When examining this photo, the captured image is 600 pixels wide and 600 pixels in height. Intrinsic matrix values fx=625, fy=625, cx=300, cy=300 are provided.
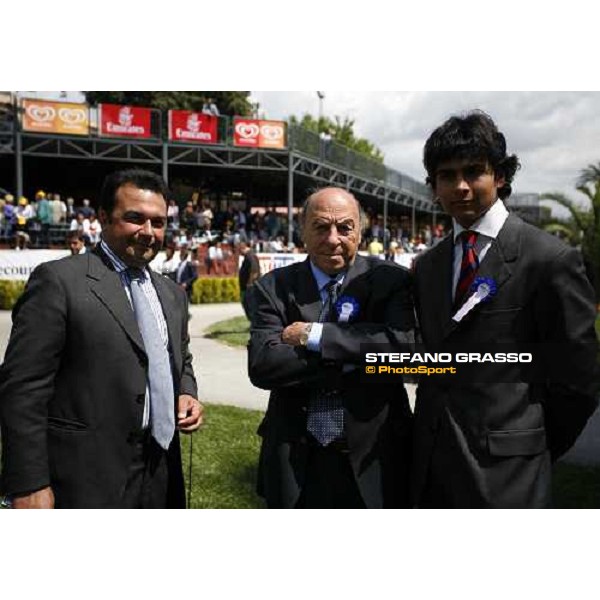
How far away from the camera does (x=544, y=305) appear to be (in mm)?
2072

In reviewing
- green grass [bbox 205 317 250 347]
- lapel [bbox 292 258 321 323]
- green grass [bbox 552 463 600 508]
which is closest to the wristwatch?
lapel [bbox 292 258 321 323]

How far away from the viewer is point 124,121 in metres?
20.2

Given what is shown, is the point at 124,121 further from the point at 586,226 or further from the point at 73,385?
the point at 73,385

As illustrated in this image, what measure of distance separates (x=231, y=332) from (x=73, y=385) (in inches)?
380

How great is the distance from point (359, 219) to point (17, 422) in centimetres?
144

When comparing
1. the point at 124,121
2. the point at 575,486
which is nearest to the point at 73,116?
the point at 124,121

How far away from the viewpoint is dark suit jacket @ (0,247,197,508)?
2.20 m

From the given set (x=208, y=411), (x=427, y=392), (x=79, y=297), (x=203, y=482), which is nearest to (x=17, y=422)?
(x=79, y=297)

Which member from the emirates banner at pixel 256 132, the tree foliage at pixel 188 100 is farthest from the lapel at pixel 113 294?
the tree foliage at pixel 188 100

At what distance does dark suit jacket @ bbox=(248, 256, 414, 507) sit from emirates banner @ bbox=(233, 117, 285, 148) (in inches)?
811

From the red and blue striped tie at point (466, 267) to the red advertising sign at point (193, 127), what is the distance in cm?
1997

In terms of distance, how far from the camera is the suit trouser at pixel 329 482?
2.33 m

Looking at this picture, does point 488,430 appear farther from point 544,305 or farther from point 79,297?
point 79,297

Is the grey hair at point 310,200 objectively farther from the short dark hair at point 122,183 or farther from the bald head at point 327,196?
the short dark hair at point 122,183
